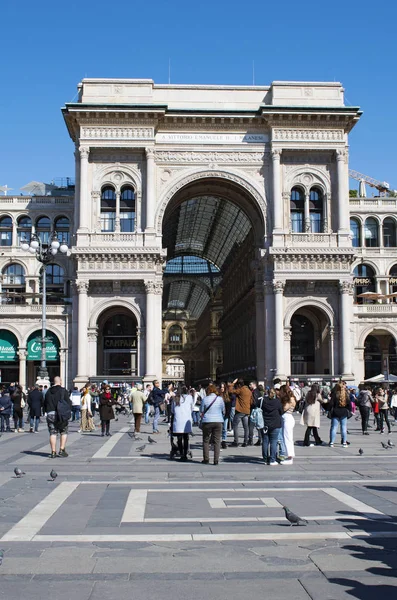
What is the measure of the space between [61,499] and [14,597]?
5.91m

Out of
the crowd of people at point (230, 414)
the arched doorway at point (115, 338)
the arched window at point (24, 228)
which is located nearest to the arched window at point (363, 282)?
the arched doorway at point (115, 338)

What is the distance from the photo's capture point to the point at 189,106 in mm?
57812

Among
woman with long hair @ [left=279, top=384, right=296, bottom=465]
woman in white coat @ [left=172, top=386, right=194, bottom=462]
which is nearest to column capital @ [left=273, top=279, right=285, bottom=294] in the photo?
woman with long hair @ [left=279, top=384, right=296, bottom=465]

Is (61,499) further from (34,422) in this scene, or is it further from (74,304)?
(74,304)

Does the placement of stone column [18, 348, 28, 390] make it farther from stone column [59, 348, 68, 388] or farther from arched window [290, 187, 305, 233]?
arched window [290, 187, 305, 233]

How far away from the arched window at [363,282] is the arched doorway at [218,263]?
9367mm

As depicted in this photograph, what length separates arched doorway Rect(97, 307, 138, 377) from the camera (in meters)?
58.9

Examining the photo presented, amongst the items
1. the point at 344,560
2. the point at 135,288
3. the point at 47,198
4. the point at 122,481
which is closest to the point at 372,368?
the point at 135,288

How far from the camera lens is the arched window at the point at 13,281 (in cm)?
6825

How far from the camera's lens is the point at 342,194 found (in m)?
56.9

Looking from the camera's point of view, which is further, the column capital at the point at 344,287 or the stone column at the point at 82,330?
the column capital at the point at 344,287

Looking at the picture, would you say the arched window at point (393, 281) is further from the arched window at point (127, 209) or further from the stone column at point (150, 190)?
the arched window at point (127, 209)

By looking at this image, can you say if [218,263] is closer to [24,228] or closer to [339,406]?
[24,228]

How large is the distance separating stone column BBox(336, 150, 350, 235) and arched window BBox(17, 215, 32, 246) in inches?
1065
